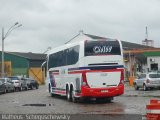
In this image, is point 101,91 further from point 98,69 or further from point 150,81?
point 150,81

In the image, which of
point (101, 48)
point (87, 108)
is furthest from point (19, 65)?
point (87, 108)

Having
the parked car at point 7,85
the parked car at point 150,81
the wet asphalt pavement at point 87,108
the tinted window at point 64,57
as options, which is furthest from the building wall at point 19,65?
the wet asphalt pavement at point 87,108

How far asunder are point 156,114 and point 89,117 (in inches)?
244

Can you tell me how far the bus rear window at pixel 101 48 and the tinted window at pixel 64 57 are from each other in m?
0.84

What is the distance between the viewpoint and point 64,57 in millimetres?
29641

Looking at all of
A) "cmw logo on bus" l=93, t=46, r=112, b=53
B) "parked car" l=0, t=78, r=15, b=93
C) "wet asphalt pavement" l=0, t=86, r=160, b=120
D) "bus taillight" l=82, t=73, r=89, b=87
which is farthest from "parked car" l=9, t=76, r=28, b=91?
"cmw logo on bus" l=93, t=46, r=112, b=53

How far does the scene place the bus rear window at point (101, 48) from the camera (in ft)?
84.3

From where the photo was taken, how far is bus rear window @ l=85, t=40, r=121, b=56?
2569 cm

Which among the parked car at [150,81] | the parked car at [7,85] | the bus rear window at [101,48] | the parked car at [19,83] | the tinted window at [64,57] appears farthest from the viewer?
the parked car at [19,83]

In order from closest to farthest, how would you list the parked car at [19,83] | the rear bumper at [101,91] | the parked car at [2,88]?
1. the rear bumper at [101,91]
2. the parked car at [2,88]
3. the parked car at [19,83]

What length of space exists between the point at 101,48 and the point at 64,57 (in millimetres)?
4409

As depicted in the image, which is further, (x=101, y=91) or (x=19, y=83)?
(x=19, y=83)

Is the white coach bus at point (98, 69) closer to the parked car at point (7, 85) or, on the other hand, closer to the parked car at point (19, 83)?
the parked car at point (7, 85)

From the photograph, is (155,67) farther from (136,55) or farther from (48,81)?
(48,81)
